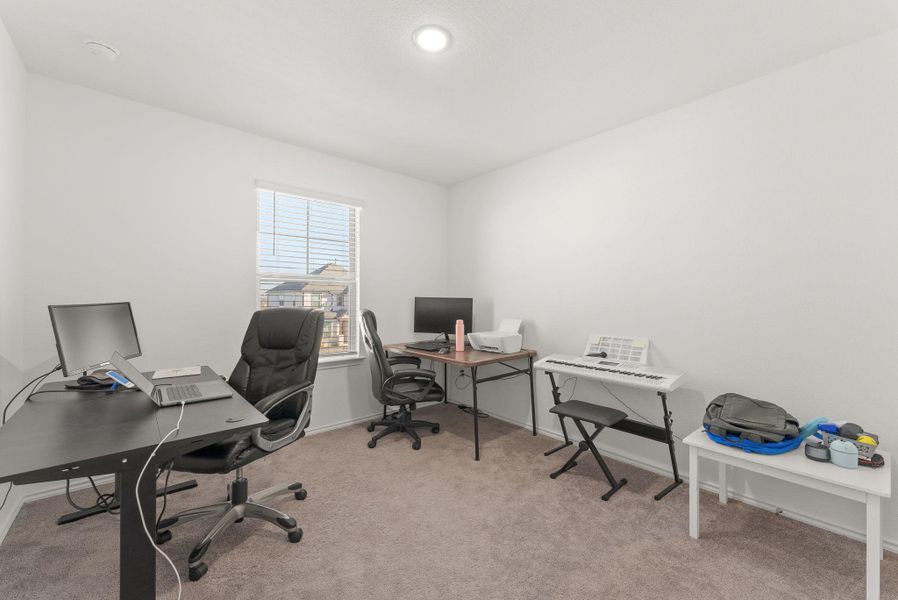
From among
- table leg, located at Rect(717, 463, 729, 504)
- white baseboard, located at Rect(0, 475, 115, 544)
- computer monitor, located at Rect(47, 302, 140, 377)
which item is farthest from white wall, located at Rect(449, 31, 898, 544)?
white baseboard, located at Rect(0, 475, 115, 544)

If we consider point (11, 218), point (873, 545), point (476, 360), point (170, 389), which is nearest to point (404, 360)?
point (476, 360)

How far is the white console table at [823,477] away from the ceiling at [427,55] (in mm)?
2118

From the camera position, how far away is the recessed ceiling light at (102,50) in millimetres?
2055

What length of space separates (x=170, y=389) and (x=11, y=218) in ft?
4.67

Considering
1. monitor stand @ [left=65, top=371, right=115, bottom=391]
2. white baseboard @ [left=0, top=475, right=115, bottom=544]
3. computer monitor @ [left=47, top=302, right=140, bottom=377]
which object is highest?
computer monitor @ [left=47, top=302, right=140, bottom=377]

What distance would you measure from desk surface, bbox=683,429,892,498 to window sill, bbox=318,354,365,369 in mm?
2839

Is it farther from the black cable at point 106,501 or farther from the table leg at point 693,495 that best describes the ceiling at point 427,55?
the black cable at point 106,501

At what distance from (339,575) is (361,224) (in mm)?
2939

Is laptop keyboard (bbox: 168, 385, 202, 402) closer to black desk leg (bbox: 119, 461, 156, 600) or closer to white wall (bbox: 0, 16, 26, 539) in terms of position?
black desk leg (bbox: 119, 461, 156, 600)

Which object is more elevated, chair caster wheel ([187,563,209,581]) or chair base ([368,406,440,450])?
chair base ([368,406,440,450])

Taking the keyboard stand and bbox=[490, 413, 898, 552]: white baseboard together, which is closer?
bbox=[490, 413, 898, 552]: white baseboard

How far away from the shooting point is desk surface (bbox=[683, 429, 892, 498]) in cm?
159

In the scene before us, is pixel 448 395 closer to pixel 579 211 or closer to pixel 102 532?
pixel 579 211

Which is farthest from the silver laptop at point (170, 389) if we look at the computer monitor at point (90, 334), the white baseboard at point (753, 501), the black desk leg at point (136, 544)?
the white baseboard at point (753, 501)
